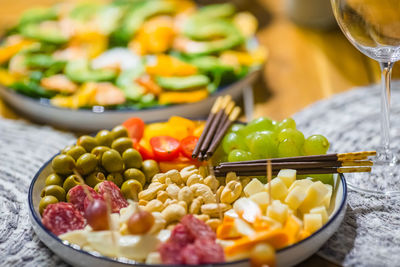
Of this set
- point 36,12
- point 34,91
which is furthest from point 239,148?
point 36,12

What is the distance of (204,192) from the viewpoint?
0.99 meters

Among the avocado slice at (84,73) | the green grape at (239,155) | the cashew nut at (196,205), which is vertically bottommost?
the cashew nut at (196,205)

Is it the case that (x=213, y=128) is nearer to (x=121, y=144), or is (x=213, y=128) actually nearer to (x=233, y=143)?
(x=233, y=143)

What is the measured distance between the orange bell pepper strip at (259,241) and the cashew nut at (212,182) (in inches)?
6.8

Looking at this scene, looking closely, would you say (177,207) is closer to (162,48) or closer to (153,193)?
(153,193)

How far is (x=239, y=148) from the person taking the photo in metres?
1.12

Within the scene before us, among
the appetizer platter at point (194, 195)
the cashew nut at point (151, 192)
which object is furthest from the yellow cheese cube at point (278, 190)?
the cashew nut at point (151, 192)

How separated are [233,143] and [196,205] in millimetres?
209

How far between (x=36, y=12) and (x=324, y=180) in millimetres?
1424

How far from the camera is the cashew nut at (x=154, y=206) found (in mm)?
950

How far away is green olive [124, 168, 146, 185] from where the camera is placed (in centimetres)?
107

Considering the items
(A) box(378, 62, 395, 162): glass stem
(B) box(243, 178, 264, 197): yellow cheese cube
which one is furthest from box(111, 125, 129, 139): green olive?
(A) box(378, 62, 395, 162): glass stem

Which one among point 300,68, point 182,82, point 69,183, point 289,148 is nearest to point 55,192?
point 69,183

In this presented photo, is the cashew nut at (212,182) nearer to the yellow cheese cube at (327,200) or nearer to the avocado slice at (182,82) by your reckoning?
the yellow cheese cube at (327,200)
